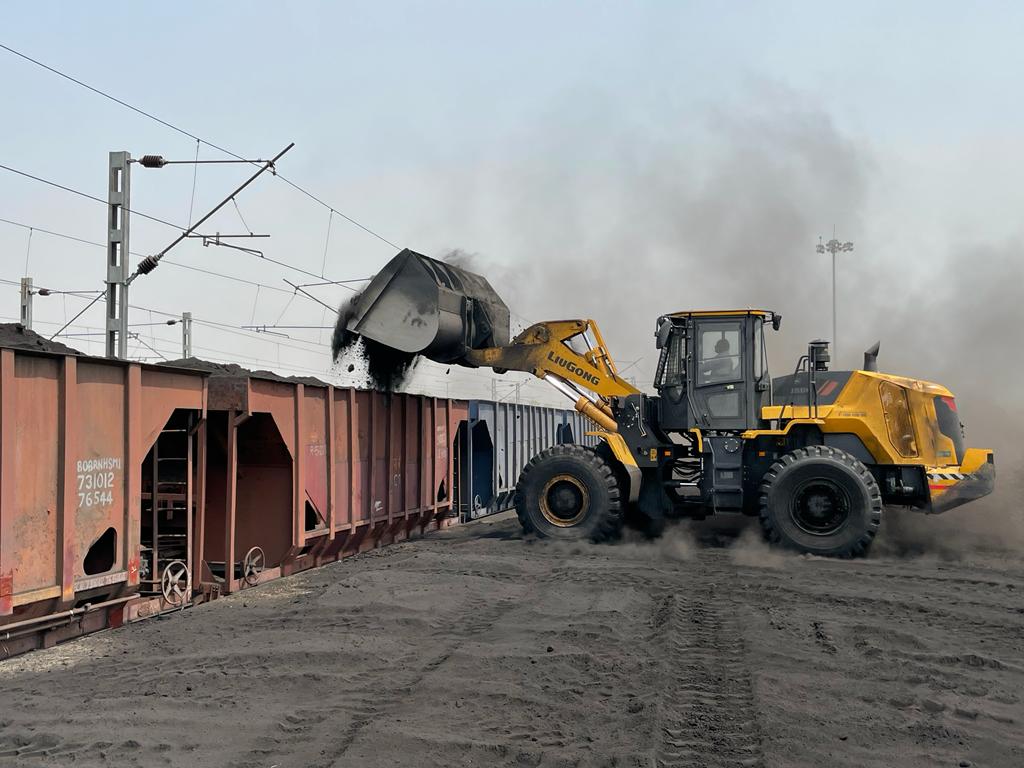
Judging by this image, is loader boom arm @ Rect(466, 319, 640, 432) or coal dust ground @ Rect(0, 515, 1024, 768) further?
loader boom arm @ Rect(466, 319, 640, 432)

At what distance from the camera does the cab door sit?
12258 millimetres

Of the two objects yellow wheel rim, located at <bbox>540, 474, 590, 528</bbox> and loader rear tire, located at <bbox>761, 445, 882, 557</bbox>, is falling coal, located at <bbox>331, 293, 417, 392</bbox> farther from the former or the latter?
loader rear tire, located at <bbox>761, 445, 882, 557</bbox>

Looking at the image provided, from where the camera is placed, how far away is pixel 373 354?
43.1 feet

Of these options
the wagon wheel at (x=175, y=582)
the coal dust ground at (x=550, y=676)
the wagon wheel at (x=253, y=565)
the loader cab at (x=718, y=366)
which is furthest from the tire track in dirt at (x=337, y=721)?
the loader cab at (x=718, y=366)

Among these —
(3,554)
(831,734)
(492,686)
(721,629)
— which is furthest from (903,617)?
(3,554)

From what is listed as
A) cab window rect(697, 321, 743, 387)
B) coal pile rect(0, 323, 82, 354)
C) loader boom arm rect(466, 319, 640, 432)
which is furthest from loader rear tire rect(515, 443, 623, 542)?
coal pile rect(0, 323, 82, 354)

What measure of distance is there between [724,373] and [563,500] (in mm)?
2747

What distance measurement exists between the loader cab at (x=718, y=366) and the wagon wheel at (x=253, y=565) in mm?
5577

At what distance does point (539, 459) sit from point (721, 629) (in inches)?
203

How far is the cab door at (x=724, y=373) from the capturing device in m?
12.3

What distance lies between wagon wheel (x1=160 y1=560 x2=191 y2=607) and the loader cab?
6.51 metres

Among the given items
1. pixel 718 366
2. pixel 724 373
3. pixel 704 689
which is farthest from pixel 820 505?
pixel 704 689

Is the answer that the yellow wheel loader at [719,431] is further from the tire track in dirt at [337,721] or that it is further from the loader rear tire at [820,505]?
the tire track in dirt at [337,721]

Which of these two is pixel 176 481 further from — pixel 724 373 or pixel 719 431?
pixel 724 373
